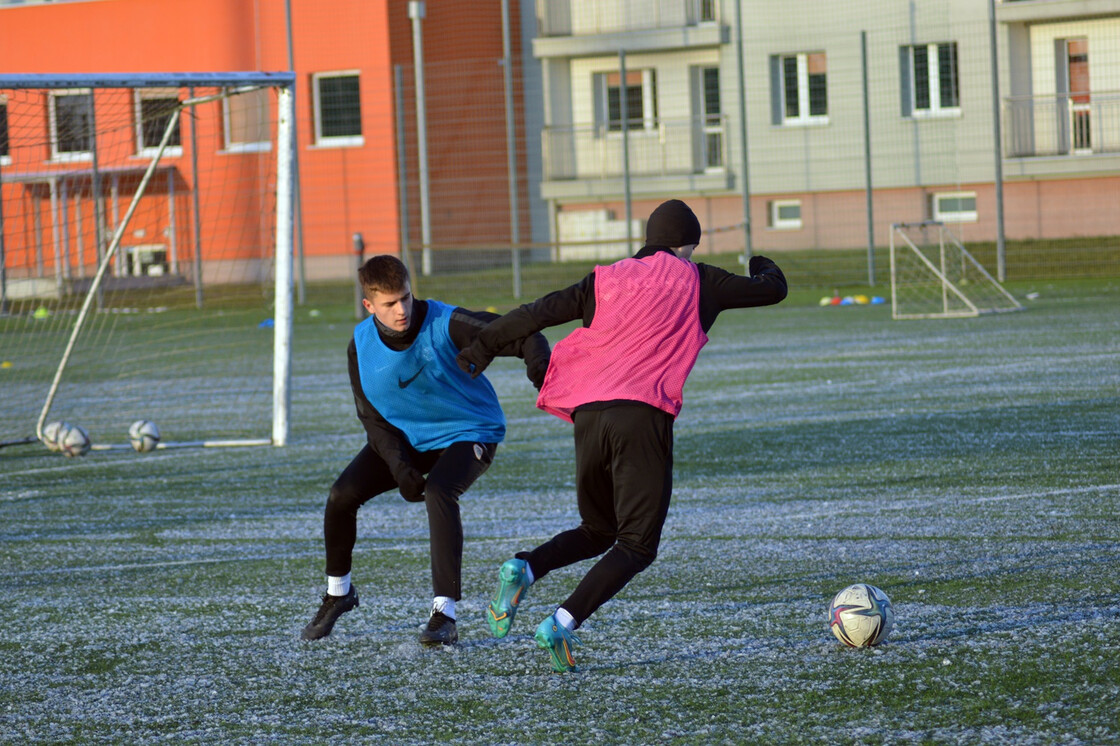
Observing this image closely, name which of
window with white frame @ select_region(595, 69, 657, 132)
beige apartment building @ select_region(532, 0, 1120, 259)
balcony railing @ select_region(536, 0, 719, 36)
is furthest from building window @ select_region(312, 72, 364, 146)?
window with white frame @ select_region(595, 69, 657, 132)

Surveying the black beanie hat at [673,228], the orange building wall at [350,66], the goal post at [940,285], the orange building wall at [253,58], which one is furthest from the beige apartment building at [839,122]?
the black beanie hat at [673,228]

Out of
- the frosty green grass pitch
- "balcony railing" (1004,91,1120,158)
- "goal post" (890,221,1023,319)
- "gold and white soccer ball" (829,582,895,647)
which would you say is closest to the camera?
the frosty green grass pitch

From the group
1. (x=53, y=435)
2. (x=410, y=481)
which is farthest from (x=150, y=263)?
(x=410, y=481)

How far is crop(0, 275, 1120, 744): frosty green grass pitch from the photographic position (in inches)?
165

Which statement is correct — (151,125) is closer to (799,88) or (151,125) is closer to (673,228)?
(799,88)

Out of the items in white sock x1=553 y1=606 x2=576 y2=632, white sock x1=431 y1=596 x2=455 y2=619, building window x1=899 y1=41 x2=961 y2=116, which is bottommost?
white sock x1=431 y1=596 x2=455 y2=619

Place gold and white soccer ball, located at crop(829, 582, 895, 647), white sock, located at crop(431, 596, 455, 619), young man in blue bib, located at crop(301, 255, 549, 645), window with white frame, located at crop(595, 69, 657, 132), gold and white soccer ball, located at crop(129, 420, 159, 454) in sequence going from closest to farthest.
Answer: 1. gold and white soccer ball, located at crop(829, 582, 895, 647)
2. white sock, located at crop(431, 596, 455, 619)
3. young man in blue bib, located at crop(301, 255, 549, 645)
4. gold and white soccer ball, located at crop(129, 420, 159, 454)
5. window with white frame, located at crop(595, 69, 657, 132)

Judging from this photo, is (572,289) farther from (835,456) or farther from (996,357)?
(996,357)

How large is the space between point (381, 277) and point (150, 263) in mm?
19931

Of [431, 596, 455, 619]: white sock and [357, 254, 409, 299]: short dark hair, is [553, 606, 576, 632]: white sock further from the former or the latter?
[357, 254, 409, 299]: short dark hair

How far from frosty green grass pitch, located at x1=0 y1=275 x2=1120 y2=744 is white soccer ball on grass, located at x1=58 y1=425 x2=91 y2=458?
23 centimetres

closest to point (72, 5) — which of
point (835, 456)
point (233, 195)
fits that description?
point (233, 195)

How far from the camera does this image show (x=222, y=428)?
11.9 meters

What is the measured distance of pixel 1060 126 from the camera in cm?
2642
